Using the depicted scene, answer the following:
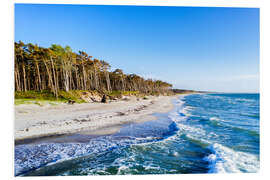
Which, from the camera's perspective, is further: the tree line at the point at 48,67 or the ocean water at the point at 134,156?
the tree line at the point at 48,67

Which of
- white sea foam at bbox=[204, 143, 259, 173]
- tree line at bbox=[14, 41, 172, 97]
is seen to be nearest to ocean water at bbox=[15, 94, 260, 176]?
white sea foam at bbox=[204, 143, 259, 173]

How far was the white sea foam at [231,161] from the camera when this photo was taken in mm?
2707

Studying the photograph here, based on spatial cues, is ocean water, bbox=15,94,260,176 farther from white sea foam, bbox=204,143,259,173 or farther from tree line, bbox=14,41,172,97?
tree line, bbox=14,41,172,97

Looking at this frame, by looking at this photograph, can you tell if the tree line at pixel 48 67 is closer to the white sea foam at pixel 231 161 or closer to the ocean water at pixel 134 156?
the ocean water at pixel 134 156

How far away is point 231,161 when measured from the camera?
9.64 ft

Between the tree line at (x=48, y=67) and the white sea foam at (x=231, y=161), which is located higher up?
the tree line at (x=48, y=67)

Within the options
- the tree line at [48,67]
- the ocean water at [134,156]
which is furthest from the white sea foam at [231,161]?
the tree line at [48,67]

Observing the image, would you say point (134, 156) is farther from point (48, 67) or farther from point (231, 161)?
point (48, 67)

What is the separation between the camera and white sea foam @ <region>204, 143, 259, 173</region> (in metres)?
2.71

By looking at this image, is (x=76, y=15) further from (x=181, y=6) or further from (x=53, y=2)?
(x=181, y=6)
